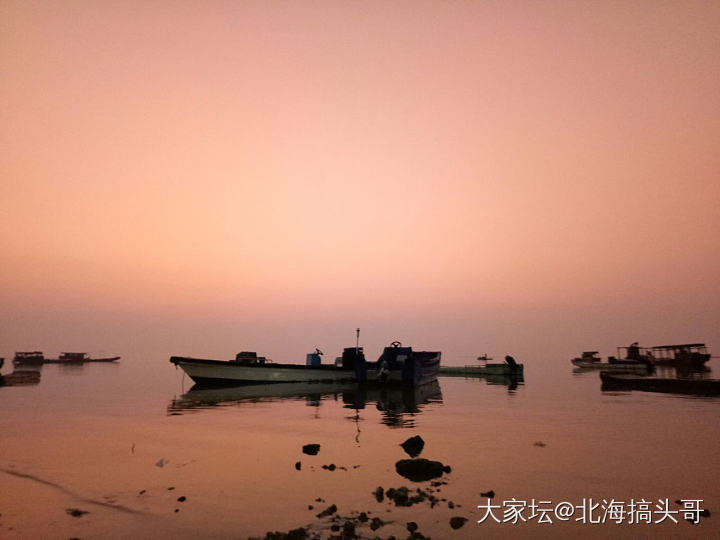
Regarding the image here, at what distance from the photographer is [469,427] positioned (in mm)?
24625

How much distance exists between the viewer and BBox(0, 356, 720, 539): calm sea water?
10.6 metres

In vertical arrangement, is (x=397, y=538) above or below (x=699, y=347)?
below

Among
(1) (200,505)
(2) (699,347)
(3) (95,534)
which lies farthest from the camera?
(2) (699,347)

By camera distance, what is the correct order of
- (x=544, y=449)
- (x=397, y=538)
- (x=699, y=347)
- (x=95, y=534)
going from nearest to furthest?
1. (x=397, y=538)
2. (x=95, y=534)
3. (x=544, y=449)
4. (x=699, y=347)

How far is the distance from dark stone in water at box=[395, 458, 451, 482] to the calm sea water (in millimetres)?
383

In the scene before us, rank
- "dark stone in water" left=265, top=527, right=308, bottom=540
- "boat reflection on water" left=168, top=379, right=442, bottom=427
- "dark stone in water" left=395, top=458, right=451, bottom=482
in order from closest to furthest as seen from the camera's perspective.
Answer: "dark stone in water" left=265, top=527, right=308, bottom=540
"dark stone in water" left=395, top=458, right=451, bottom=482
"boat reflection on water" left=168, top=379, right=442, bottom=427

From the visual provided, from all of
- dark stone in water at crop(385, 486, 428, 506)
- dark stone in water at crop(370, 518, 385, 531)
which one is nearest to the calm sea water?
dark stone in water at crop(370, 518, 385, 531)

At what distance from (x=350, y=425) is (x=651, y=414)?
1921 centimetres

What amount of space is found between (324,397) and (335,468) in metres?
26.1

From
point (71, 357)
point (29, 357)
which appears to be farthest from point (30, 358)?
point (71, 357)

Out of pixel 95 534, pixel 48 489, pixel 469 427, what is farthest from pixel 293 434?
pixel 95 534

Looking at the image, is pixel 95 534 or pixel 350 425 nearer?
pixel 95 534

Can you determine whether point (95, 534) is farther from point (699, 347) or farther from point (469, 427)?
point (699, 347)

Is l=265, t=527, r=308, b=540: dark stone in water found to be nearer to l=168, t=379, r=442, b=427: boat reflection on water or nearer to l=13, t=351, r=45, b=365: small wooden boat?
l=168, t=379, r=442, b=427: boat reflection on water
